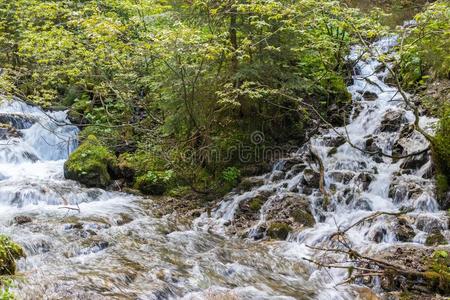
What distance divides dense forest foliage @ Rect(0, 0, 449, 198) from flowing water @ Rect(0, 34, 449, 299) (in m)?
1.06

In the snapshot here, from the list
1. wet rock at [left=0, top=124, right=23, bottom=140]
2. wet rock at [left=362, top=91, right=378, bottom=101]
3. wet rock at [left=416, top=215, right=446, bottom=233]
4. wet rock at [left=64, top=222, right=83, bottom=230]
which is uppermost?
wet rock at [left=362, top=91, right=378, bottom=101]

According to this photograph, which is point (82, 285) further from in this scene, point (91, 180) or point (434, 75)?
point (434, 75)

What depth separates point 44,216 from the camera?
331 inches

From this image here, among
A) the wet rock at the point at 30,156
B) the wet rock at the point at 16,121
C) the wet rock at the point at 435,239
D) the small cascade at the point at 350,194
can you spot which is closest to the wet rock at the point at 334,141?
the small cascade at the point at 350,194

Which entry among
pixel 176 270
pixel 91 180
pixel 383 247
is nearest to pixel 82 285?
pixel 176 270

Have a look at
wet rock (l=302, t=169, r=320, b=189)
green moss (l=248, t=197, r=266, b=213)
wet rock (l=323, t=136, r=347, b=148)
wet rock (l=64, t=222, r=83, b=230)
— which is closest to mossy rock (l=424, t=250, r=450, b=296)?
wet rock (l=302, t=169, r=320, b=189)

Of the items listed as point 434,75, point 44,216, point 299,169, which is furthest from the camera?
point 434,75

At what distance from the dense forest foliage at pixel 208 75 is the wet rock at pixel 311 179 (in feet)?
4.93

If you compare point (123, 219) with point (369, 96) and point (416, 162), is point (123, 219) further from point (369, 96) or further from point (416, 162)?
point (369, 96)

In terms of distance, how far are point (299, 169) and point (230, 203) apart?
6.77 ft

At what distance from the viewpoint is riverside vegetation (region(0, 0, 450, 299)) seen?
7.84 metres

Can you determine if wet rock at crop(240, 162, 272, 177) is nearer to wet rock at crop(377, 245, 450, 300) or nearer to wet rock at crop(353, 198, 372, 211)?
wet rock at crop(353, 198, 372, 211)

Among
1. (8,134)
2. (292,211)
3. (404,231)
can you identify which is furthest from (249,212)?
(8,134)

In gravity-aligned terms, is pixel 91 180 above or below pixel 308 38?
below
